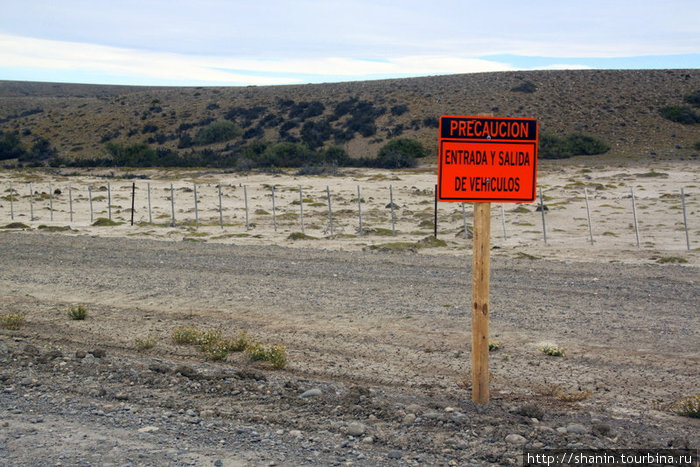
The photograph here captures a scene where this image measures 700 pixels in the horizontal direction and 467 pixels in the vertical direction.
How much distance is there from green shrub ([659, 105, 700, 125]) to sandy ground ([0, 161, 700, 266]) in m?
19.1

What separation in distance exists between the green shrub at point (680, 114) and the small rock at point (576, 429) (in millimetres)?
62572

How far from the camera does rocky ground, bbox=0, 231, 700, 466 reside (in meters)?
5.23

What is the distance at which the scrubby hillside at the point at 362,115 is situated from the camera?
6078 centimetres

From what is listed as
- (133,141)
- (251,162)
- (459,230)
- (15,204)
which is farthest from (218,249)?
(133,141)

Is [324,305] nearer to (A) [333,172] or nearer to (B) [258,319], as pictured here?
(B) [258,319]

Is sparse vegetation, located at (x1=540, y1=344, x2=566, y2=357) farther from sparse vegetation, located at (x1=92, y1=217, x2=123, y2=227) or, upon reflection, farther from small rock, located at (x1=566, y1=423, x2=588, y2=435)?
sparse vegetation, located at (x1=92, y1=217, x2=123, y2=227)

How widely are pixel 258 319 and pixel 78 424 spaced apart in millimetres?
4328

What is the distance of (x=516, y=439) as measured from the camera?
17.0 ft

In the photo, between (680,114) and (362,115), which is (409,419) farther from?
(362,115)

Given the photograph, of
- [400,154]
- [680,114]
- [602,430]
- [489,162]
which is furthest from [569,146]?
[602,430]

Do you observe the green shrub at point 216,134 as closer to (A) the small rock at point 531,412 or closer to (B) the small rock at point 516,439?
(A) the small rock at point 531,412

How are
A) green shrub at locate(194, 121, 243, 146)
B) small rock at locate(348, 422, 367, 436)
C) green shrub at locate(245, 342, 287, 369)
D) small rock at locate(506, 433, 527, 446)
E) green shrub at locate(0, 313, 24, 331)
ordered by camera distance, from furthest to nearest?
green shrub at locate(194, 121, 243, 146), green shrub at locate(0, 313, 24, 331), green shrub at locate(245, 342, 287, 369), small rock at locate(348, 422, 367, 436), small rock at locate(506, 433, 527, 446)

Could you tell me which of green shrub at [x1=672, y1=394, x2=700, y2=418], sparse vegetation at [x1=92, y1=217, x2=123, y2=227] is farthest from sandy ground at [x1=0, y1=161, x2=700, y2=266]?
green shrub at [x1=672, y1=394, x2=700, y2=418]

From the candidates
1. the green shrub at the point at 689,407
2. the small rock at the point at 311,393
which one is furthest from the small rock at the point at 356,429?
the green shrub at the point at 689,407
